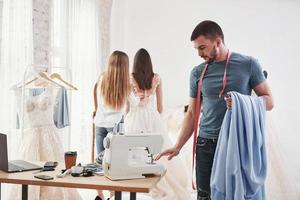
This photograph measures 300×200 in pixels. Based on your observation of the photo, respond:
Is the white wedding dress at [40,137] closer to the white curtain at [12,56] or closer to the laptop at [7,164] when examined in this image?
the white curtain at [12,56]

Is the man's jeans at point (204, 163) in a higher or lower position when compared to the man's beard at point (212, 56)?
lower

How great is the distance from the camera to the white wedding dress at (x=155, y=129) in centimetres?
332

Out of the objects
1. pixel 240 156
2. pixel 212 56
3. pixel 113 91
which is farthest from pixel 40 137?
pixel 240 156

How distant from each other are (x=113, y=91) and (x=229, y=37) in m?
2.40

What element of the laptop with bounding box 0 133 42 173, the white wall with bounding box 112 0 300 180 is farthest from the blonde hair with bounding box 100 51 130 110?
the white wall with bounding box 112 0 300 180

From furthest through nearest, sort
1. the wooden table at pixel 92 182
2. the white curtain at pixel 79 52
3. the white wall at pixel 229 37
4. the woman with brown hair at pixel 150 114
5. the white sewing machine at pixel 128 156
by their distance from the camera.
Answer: the white wall at pixel 229 37 → the white curtain at pixel 79 52 → the woman with brown hair at pixel 150 114 → the white sewing machine at pixel 128 156 → the wooden table at pixel 92 182

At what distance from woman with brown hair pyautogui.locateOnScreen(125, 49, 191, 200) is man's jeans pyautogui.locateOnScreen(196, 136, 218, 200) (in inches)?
53.0

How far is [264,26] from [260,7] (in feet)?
0.90

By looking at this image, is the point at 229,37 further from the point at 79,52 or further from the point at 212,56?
the point at 212,56

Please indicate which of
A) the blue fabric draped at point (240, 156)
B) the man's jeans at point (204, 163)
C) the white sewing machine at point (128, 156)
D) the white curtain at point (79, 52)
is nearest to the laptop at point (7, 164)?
the white sewing machine at point (128, 156)

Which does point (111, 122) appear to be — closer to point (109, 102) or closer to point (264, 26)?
point (109, 102)

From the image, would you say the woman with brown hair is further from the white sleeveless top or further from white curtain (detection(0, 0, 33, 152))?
white curtain (detection(0, 0, 33, 152))

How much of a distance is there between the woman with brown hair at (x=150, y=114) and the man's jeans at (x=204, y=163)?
135 centimetres

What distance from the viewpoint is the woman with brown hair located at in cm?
326
